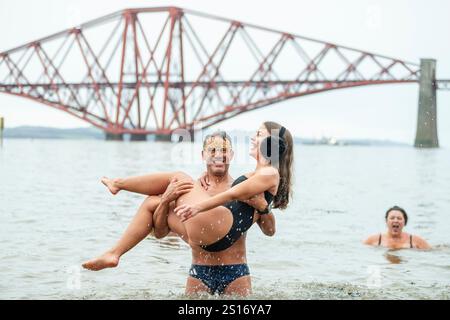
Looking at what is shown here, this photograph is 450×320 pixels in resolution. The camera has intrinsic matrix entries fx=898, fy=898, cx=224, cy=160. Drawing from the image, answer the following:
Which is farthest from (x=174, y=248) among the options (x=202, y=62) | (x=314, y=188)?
(x=202, y=62)

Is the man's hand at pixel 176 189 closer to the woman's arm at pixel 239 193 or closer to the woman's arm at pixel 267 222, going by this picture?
the woman's arm at pixel 239 193

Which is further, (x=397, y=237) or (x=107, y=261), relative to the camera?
(x=397, y=237)

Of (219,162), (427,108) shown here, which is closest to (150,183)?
(219,162)

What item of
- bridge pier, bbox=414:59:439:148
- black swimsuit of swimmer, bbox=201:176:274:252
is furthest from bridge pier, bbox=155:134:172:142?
black swimsuit of swimmer, bbox=201:176:274:252

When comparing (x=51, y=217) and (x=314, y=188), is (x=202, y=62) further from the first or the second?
(x=51, y=217)

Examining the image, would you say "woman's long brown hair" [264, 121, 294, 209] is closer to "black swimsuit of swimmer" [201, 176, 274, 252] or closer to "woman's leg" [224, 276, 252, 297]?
"black swimsuit of swimmer" [201, 176, 274, 252]

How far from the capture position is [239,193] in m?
5.12

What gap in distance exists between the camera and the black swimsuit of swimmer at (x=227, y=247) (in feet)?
17.4

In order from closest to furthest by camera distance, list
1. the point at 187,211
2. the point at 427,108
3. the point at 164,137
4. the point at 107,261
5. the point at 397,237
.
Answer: the point at 187,211 → the point at 107,261 → the point at 397,237 → the point at 427,108 → the point at 164,137

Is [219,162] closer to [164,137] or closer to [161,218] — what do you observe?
[161,218]

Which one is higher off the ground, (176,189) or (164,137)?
(164,137)

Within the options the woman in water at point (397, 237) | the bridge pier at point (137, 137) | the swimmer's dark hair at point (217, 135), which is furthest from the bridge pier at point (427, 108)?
the swimmer's dark hair at point (217, 135)

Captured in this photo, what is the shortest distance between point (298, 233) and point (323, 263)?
3.14 m

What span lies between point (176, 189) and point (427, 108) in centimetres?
7161
